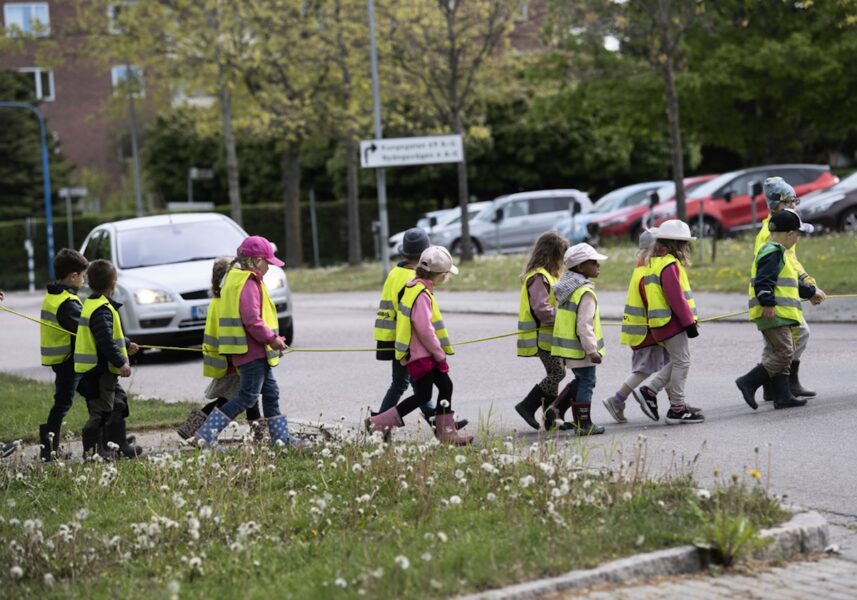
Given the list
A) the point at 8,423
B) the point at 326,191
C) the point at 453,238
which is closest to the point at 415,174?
the point at 326,191

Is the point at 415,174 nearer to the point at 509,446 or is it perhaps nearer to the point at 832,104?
the point at 832,104

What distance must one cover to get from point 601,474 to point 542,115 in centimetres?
3454

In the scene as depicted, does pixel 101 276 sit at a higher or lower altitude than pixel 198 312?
higher

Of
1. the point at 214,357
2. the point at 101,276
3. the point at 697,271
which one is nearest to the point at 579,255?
the point at 214,357

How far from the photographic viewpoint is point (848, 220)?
27672 mm

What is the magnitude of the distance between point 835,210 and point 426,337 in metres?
20.8

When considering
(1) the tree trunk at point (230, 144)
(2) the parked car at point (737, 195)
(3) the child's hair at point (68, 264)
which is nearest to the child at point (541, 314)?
(3) the child's hair at point (68, 264)

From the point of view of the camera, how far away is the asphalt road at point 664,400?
7.82 m

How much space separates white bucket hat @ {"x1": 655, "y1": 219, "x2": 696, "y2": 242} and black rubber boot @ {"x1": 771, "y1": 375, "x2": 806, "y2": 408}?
1211 millimetres

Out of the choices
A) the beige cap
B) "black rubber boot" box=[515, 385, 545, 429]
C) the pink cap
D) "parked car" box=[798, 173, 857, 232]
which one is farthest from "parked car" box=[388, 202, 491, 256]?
the beige cap

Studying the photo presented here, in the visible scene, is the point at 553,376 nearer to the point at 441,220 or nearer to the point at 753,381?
the point at 753,381

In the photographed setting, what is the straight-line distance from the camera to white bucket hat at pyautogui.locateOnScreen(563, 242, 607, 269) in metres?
9.33

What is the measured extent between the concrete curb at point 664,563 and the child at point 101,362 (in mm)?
4409

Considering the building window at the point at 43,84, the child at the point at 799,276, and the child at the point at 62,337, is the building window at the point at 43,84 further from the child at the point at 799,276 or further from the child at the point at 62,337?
the child at the point at 799,276
